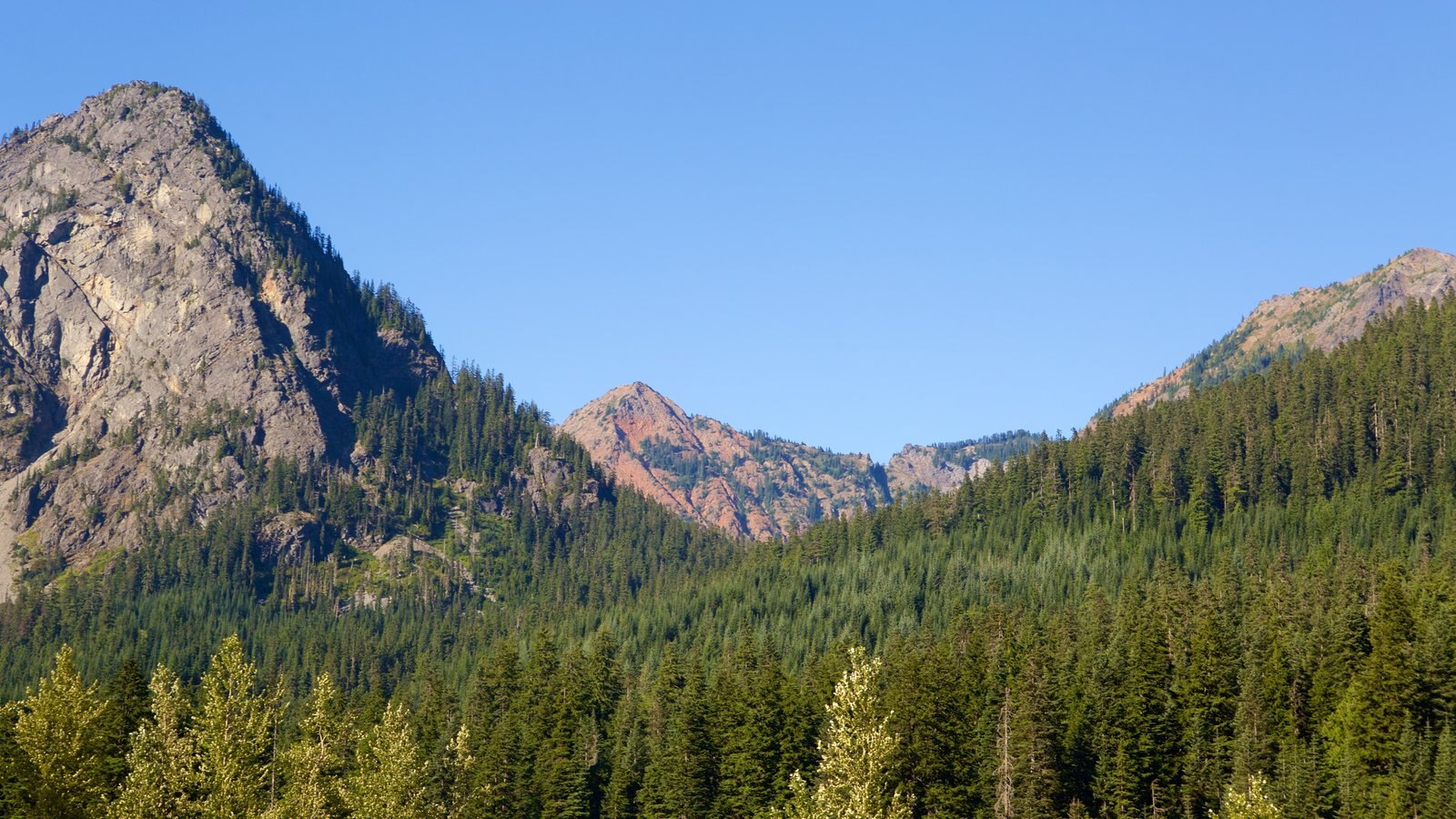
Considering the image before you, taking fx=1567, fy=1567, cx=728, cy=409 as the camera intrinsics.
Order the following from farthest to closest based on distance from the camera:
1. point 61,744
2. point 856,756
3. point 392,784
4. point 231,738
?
point 392,784 < point 61,744 < point 231,738 < point 856,756

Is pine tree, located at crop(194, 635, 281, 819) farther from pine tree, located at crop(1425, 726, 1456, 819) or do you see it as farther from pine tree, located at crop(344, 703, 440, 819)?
pine tree, located at crop(1425, 726, 1456, 819)

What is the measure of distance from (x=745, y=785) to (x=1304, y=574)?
2688 inches

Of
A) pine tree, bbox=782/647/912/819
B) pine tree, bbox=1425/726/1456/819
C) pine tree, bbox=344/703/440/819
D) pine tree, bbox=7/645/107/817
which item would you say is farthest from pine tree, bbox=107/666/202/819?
pine tree, bbox=1425/726/1456/819

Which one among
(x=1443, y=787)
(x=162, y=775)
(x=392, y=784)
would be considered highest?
(x=1443, y=787)

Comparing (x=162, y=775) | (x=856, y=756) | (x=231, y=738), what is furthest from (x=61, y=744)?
(x=856, y=756)

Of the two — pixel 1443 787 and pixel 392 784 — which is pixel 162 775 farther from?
pixel 1443 787

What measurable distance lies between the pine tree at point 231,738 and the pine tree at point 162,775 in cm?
74

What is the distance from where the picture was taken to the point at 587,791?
13062 centimetres

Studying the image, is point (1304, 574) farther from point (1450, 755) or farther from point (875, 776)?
point (875, 776)

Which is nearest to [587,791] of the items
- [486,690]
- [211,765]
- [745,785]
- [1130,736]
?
[745,785]

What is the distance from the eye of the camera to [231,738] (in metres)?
77.5

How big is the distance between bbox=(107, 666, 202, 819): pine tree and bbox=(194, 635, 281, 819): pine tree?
74 cm

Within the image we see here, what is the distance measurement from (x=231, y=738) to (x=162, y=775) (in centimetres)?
477

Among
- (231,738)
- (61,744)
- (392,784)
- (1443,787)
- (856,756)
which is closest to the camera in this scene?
(856,756)
